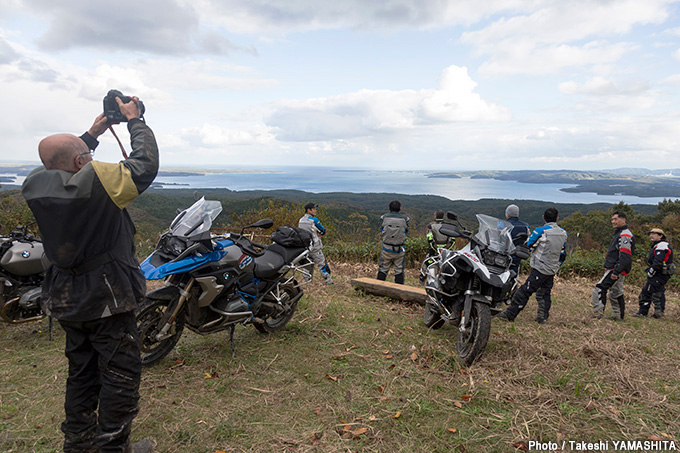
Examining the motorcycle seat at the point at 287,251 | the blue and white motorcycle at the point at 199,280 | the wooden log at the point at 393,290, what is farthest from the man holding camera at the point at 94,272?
the wooden log at the point at 393,290

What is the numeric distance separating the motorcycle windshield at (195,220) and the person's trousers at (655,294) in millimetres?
8306

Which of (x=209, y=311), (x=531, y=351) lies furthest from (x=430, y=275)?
(x=209, y=311)

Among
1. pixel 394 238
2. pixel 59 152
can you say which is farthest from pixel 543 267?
pixel 59 152

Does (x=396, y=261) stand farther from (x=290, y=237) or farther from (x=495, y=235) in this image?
(x=290, y=237)

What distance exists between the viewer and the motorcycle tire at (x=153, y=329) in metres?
3.56

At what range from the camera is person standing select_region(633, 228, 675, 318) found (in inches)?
284

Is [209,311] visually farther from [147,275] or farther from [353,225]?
[353,225]

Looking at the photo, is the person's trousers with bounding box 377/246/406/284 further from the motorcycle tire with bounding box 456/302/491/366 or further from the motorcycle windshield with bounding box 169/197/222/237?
the motorcycle windshield with bounding box 169/197/222/237

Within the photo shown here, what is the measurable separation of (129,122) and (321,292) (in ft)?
17.5

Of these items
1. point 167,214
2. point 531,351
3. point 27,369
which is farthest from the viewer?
point 167,214

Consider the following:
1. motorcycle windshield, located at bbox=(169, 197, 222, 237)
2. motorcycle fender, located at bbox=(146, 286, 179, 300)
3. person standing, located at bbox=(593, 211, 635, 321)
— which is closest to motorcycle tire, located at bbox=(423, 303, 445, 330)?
motorcycle windshield, located at bbox=(169, 197, 222, 237)

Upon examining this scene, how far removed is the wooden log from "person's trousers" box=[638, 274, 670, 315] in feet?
15.4

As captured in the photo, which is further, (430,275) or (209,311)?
(430,275)

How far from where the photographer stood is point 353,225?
13211mm
